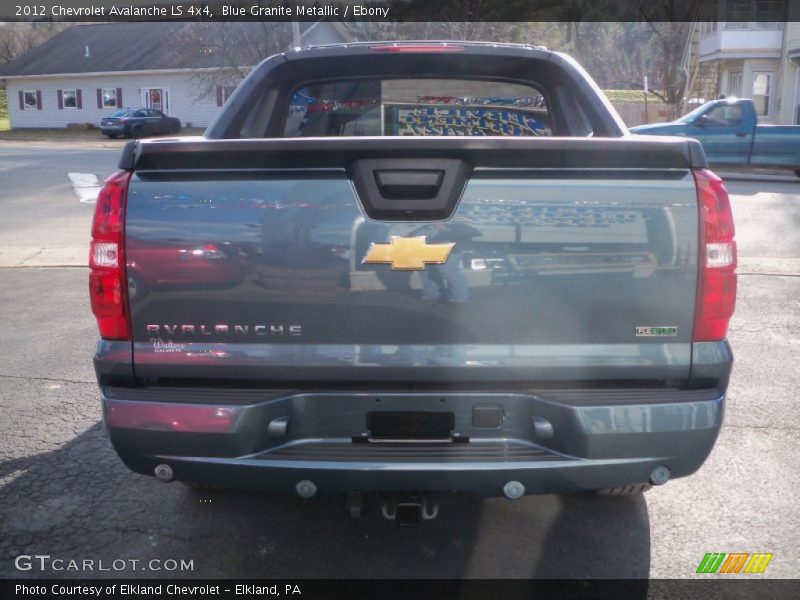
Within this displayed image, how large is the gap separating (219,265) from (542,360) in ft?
3.59

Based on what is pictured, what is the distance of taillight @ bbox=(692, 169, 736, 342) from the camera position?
2.74 metres

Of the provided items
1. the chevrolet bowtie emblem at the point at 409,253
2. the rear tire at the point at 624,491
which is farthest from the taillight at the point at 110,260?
the rear tire at the point at 624,491

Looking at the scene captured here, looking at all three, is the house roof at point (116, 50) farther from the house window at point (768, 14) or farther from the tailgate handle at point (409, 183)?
the tailgate handle at point (409, 183)

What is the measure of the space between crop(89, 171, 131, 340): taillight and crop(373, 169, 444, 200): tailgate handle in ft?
2.80

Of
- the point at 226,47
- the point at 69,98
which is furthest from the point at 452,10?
the point at 69,98

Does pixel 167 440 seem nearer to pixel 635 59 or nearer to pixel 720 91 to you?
pixel 720 91

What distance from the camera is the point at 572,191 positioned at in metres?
2.72

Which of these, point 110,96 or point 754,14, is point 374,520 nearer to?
point 754,14

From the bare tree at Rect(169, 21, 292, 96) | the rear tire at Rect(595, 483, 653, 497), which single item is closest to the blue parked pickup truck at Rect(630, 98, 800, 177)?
the rear tire at Rect(595, 483, 653, 497)

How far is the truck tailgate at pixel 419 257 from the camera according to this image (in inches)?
107

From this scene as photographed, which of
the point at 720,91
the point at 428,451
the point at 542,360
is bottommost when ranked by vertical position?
the point at 720,91

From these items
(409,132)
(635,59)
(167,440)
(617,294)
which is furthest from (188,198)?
(635,59)

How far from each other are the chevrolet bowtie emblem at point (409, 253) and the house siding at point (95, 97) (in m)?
42.7

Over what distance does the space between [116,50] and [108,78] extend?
2.61m
